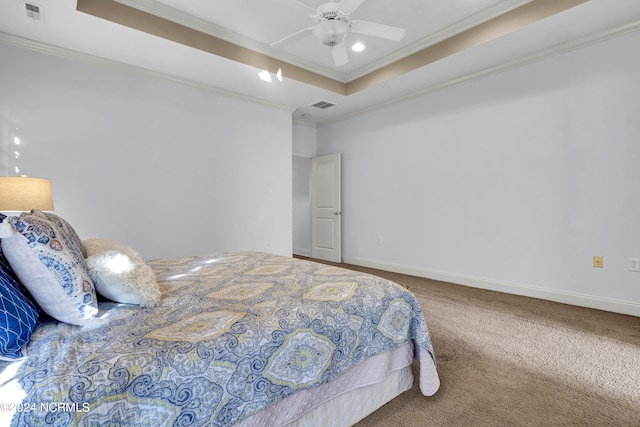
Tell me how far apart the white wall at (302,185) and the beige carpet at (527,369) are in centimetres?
371

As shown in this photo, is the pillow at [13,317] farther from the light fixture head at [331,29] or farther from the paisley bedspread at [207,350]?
the light fixture head at [331,29]

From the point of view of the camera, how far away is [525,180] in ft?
11.1

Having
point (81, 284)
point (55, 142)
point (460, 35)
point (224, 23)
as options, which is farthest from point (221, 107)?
point (81, 284)

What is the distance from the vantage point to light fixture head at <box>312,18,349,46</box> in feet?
7.48

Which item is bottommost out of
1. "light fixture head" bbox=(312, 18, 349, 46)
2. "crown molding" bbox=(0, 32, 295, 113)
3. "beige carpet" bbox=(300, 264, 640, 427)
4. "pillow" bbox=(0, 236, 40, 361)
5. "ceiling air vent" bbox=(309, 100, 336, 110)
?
"beige carpet" bbox=(300, 264, 640, 427)

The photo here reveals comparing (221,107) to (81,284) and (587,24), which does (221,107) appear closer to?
(81,284)

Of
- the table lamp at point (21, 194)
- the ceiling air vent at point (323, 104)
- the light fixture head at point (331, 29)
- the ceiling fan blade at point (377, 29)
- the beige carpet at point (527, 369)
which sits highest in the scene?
the ceiling air vent at point (323, 104)

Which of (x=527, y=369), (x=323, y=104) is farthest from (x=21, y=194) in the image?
(x=323, y=104)

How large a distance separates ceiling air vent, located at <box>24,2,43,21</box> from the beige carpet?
12.3ft

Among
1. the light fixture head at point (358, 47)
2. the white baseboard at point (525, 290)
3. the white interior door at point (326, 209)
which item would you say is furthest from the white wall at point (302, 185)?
the light fixture head at point (358, 47)

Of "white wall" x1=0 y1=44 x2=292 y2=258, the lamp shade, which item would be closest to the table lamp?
the lamp shade

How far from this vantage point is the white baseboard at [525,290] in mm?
2830

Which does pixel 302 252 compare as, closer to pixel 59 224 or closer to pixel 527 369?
pixel 527 369

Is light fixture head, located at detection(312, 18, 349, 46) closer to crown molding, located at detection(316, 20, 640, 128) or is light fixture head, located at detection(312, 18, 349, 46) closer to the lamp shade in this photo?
crown molding, located at detection(316, 20, 640, 128)
